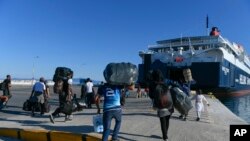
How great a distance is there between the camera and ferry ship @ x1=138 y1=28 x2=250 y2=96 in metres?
38.8

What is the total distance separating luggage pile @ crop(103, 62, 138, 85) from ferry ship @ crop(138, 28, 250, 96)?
91.0 ft

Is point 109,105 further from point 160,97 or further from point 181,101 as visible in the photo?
point 181,101

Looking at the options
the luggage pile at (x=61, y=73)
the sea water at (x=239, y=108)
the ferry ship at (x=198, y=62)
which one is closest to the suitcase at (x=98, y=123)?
the luggage pile at (x=61, y=73)

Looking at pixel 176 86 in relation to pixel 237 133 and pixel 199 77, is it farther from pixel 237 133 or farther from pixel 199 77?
pixel 199 77

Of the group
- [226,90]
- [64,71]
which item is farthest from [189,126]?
[226,90]

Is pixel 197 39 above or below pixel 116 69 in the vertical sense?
→ above

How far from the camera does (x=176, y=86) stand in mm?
11820

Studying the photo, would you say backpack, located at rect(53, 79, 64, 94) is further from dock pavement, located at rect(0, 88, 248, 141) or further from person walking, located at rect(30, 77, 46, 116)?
person walking, located at rect(30, 77, 46, 116)

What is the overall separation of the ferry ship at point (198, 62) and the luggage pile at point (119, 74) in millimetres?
27726

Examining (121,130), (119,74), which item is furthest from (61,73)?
(119,74)

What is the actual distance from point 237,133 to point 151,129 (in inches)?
150

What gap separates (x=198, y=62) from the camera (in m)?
39.2

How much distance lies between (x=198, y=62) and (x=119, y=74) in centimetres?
3232

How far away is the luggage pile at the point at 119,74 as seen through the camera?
7824 mm
